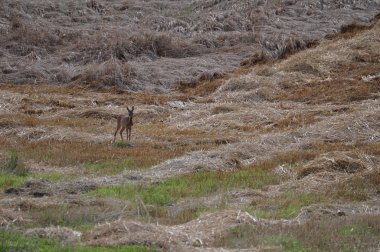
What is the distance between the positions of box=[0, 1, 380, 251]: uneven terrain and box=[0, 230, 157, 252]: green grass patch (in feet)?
0.09

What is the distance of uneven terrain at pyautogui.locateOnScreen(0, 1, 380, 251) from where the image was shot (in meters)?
8.86

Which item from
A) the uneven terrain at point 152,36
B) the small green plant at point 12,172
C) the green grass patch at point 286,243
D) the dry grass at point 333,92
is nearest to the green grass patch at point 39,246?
the green grass patch at point 286,243

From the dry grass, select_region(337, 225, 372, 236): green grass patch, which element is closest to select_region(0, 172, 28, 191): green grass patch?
select_region(337, 225, 372, 236): green grass patch

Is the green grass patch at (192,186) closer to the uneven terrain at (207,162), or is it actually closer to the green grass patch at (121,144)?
the uneven terrain at (207,162)

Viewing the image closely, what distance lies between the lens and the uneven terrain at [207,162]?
29.1 ft

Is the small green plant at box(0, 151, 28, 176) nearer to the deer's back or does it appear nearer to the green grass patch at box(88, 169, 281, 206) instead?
the green grass patch at box(88, 169, 281, 206)

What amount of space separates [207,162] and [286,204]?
341cm

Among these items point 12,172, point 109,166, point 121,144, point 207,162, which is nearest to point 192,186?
point 207,162

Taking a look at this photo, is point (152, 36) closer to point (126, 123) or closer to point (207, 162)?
point (126, 123)

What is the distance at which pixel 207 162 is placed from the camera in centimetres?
1388

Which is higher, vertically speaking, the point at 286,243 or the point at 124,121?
the point at 286,243

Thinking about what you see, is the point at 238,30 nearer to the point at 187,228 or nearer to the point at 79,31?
the point at 79,31

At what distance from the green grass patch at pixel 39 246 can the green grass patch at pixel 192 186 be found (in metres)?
2.67

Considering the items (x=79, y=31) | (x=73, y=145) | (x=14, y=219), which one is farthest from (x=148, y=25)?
(x=14, y=219)
